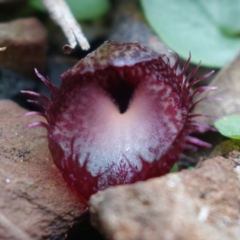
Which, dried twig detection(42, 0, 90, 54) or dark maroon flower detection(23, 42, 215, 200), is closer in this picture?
dark maroon flower detection(23, 42, 215, 200)

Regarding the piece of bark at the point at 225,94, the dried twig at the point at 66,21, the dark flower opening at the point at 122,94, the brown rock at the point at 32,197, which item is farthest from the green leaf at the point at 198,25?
the brown rock at the point at 32,197

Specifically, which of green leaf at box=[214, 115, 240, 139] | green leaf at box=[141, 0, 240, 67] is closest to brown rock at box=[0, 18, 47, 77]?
green leaf at box=[141, 0, 240, 67]

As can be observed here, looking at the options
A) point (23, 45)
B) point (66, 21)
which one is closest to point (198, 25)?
point (66, 21)

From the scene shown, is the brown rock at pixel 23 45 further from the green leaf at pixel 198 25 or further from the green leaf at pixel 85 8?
the green leaf at pixel 198 25

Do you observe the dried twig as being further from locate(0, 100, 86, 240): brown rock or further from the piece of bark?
the piece of bark

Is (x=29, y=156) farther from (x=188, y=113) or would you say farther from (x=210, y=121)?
(x=210, y=121)

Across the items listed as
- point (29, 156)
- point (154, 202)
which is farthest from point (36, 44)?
point (154, 202)
